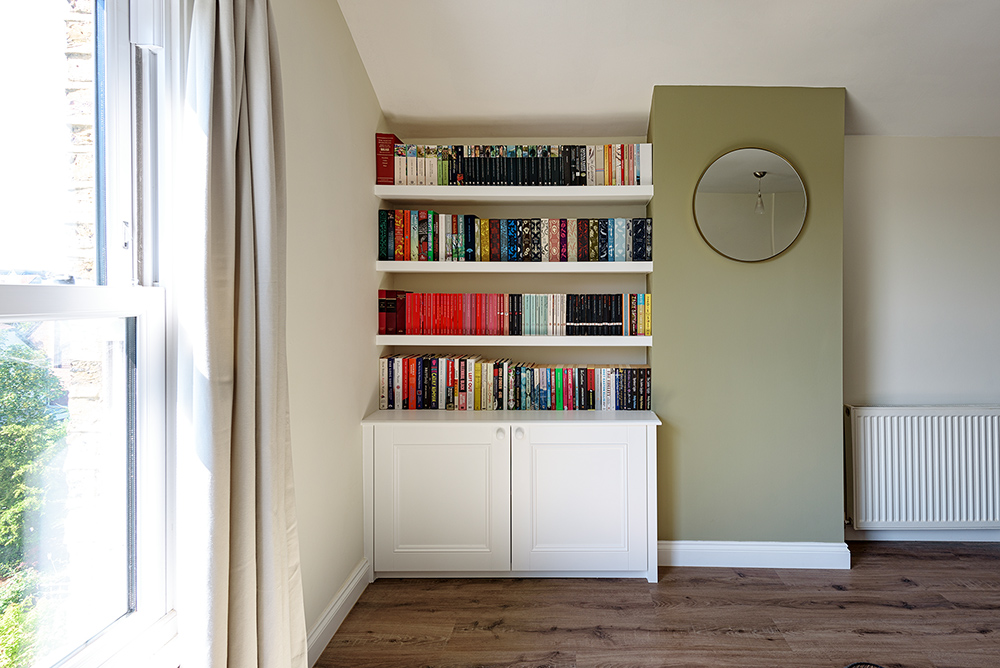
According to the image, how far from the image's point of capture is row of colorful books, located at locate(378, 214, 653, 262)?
2693mm

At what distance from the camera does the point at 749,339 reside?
8.55 ft

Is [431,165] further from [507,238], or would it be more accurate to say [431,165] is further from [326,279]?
[326,279]

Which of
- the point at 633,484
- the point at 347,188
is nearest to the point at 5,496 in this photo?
the point at 347,188

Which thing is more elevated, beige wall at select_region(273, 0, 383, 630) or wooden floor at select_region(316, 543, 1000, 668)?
beige wall at select_region(273, 0, 383, 630)

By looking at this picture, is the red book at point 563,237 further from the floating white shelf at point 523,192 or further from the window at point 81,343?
the window at point 81,343

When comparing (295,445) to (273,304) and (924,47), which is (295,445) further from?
(924,47)

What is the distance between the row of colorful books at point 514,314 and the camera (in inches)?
105

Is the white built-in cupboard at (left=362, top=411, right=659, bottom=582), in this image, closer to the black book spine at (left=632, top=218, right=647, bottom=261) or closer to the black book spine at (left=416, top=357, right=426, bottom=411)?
the black book spine at (left=416, top=357, right=426, bottom=411)

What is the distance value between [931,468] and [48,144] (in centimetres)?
358

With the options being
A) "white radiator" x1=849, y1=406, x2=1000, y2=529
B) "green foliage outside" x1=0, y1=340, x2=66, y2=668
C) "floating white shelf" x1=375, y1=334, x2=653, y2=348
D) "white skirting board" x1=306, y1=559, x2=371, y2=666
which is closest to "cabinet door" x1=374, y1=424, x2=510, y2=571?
"white skirting board" x1=306, y1=559, x2=371, y2=666

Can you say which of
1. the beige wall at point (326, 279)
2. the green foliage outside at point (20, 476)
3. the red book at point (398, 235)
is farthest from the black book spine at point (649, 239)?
the green foliage outside at point (20, 476)

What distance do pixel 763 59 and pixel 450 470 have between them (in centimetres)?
223

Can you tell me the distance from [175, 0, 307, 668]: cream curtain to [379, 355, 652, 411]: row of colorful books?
131cm

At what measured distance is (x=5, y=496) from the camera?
3.07 ft
